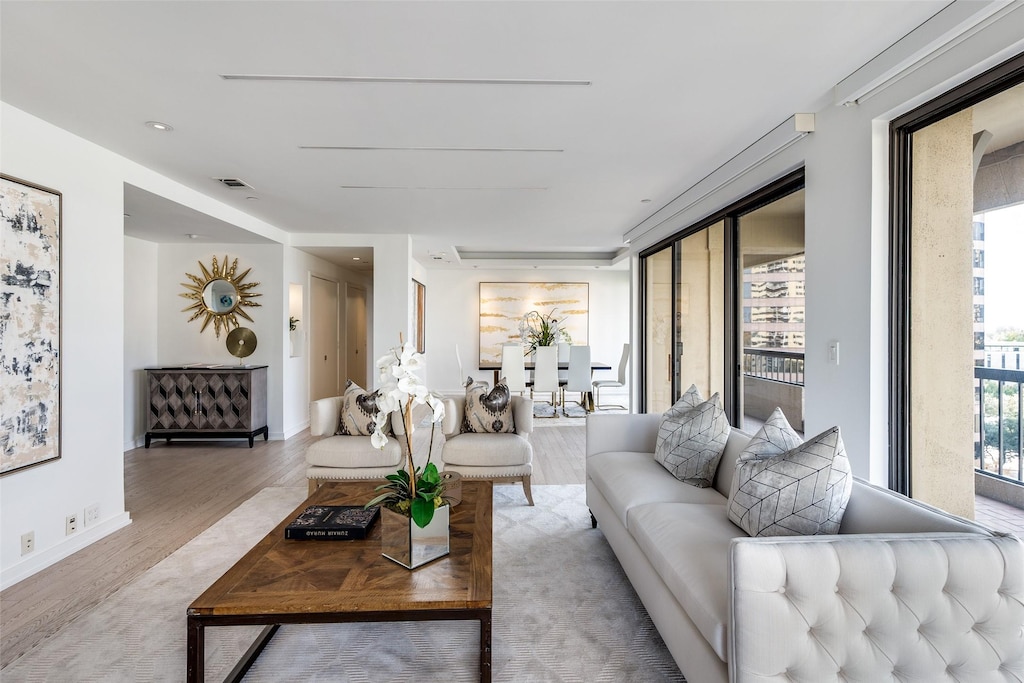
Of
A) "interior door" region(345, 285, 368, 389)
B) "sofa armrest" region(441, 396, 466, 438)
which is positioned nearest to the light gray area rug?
"sofa armrest" region(441, 396, 466, 438)

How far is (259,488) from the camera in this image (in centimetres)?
404

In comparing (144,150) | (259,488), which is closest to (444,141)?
(144,150)

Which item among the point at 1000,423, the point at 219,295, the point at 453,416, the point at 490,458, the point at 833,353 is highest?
the point at 219,295

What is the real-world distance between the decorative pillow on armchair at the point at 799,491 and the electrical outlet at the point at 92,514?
3.63 metres

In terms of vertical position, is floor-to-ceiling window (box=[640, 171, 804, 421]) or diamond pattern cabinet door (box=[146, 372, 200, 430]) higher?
floor-to-ceiling window (box=[640, 171, 804, 421])

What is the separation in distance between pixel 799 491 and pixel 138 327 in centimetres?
636

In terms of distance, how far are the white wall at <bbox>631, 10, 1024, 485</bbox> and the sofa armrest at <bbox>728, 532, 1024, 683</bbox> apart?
116cm

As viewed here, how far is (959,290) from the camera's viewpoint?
204 cm

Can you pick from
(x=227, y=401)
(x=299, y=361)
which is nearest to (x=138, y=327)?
(x=227, y=401)

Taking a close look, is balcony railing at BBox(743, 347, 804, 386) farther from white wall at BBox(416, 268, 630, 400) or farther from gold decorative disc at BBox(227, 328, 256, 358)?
white wall at BBox(416, 268, 630, 400)

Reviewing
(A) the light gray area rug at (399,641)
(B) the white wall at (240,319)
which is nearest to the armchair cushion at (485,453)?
(A) the light gray area rug at (399,641)

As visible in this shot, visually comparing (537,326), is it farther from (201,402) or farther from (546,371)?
(201,402)

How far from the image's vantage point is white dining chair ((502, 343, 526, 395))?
24.2ft

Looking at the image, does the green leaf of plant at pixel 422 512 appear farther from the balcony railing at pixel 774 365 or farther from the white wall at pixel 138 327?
the white wall at pixel 138 327
